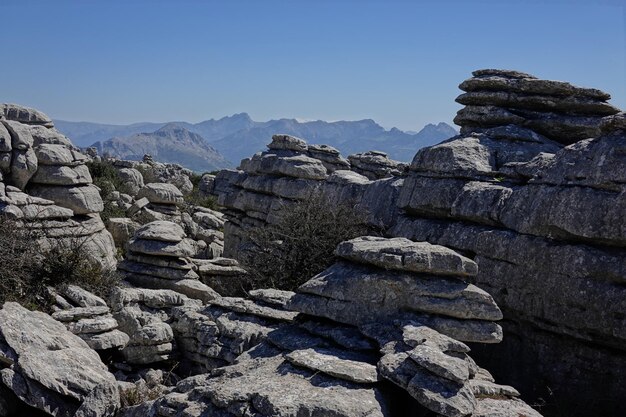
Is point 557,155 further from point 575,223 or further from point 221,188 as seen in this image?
point 221,188

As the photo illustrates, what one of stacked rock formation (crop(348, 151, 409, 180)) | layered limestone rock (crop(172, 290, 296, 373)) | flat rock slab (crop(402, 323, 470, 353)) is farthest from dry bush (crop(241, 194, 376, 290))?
stacked rock formation (crop(348, 151, 409, 180))

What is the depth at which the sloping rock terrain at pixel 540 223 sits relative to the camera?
36.0 ft

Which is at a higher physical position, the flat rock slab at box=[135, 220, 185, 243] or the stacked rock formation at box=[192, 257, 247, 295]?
the flat rock slab at box=[135, 220, 185, 243]

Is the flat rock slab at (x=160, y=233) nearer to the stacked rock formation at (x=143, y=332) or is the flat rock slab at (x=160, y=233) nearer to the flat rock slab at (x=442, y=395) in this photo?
the stacked rock formation at (x=143, y=332)

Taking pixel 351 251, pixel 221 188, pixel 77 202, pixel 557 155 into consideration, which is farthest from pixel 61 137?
pixel 221 188

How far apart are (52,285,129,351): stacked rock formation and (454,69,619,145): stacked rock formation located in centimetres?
1104

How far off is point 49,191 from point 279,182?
12059 mm

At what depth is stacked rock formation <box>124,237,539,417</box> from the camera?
7648 mm

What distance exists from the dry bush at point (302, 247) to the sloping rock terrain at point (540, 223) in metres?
1.37

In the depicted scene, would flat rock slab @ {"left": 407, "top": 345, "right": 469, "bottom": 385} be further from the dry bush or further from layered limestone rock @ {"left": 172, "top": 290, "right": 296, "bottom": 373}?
the dry bush

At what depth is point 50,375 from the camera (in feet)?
31.6

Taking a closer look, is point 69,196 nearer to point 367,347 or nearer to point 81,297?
point 81,297

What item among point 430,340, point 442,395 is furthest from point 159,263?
point 442,395

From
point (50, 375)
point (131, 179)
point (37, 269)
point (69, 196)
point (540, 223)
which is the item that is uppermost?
point (540, 223)
